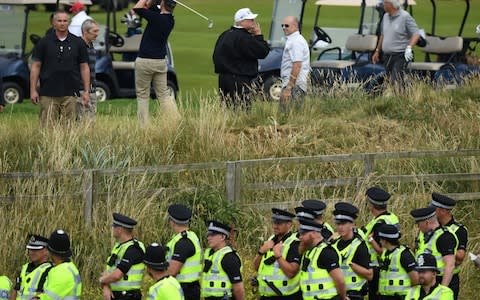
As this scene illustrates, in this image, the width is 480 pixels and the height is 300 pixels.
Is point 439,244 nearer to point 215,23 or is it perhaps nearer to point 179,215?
point 179,215

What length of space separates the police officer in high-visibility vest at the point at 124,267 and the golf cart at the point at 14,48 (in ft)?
40.2

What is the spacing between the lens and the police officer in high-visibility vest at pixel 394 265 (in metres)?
12.3

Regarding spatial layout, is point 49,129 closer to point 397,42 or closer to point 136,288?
point 136,288

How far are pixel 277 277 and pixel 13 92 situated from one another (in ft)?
42.2

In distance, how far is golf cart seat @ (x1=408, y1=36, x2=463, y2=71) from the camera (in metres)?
22.6

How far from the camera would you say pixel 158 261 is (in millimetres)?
10852

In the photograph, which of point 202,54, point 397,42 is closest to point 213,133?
point 397,42

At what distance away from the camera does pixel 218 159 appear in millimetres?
16297

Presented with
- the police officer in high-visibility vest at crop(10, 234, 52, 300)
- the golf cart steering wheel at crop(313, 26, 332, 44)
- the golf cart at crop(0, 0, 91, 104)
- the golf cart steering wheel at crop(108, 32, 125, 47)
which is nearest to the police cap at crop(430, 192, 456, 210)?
the police officer in high-visibility vest at crop(10, 234, 52, 300)

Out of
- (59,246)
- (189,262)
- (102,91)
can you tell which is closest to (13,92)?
Answer: (102,91)

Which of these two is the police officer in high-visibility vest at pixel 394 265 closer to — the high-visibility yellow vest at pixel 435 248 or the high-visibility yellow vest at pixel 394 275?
the high-visibility yellow vest at pixel 394 275

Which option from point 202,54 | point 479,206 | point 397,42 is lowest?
point 202,54

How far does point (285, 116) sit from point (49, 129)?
3322 mm

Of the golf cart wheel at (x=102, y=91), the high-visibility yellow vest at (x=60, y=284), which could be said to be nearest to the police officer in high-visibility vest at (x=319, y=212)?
the high-visibility yellow vest at (x=60, y=284)
